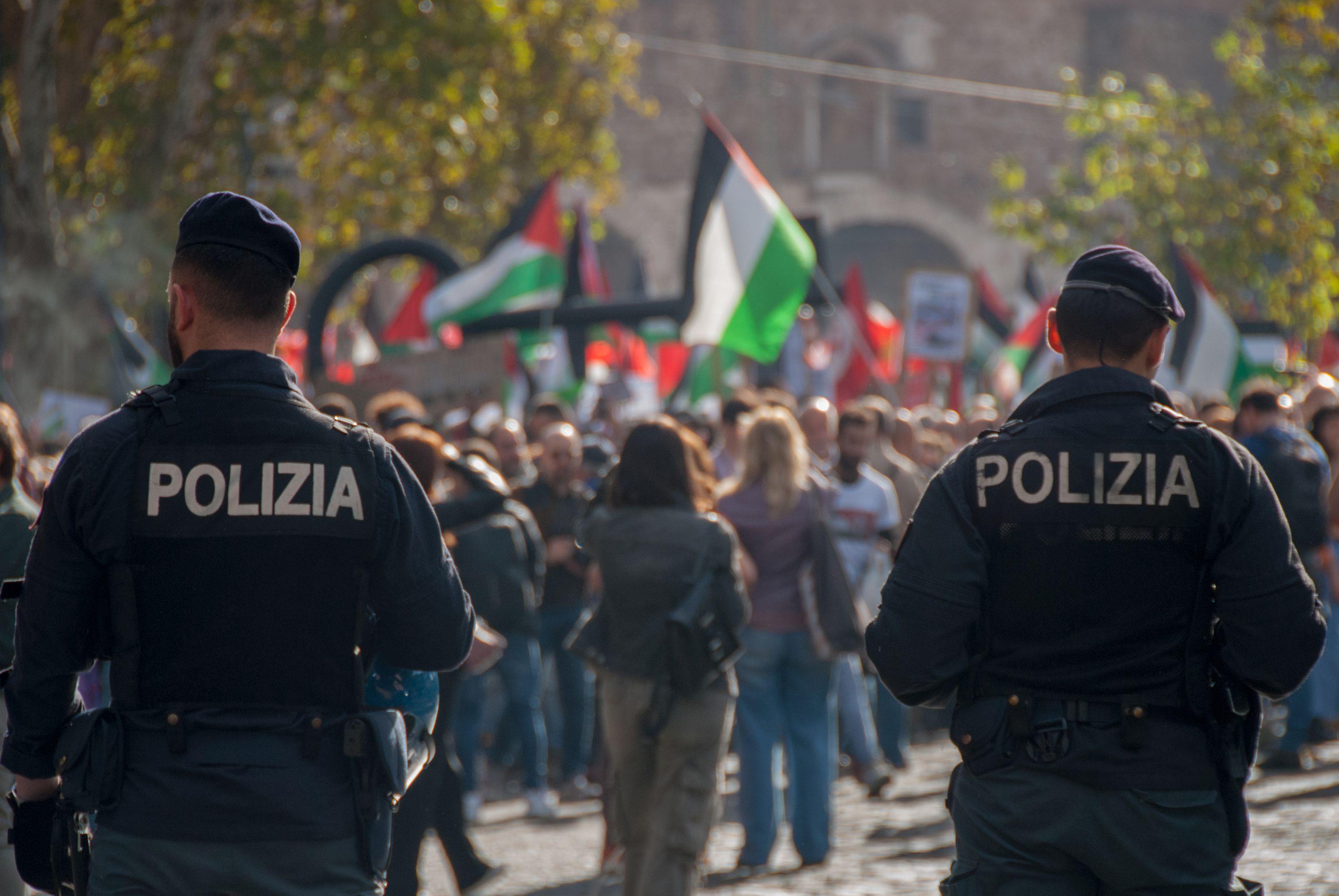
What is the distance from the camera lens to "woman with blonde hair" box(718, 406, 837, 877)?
7102mm

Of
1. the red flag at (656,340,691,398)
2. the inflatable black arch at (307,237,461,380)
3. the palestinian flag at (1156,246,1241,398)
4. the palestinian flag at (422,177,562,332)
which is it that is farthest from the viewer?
the red flag at (656,340,691,398)

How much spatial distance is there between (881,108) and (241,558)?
37206 millimetres

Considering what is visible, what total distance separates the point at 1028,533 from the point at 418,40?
12.5 meters

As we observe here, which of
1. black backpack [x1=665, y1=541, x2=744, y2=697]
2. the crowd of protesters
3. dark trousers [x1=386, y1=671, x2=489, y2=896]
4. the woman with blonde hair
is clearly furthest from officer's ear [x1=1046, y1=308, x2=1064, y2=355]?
the woman with blonde hair

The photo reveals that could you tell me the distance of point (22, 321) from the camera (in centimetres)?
1311

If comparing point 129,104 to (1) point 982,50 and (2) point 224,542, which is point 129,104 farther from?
(1) point 982,50

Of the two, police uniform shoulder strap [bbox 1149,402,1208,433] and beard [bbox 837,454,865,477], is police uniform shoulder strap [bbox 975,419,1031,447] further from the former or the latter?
beard [bbox 837,454,865,477]

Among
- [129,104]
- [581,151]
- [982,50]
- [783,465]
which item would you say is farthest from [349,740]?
[982,50]

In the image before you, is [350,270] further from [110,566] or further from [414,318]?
[110,566]

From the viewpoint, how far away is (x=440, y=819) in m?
6.25

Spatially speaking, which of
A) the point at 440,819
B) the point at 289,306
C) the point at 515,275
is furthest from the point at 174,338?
the point at 515,275

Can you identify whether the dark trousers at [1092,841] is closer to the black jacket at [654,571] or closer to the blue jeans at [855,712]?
the black jacket at [654,571]

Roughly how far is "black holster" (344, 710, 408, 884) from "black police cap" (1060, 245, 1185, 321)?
1493 millimetres

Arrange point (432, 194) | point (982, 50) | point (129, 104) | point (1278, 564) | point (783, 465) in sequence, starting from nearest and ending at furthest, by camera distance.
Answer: point (1278, 564), point (783, 465), point (129, 104), point (432, 194), point (982, 50)
